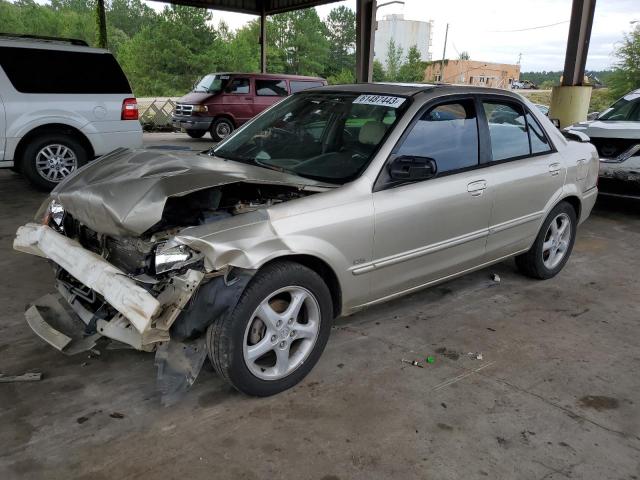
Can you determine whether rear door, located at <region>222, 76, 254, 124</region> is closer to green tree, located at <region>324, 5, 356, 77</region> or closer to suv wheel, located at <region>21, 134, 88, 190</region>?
suv wheel, located at <region>21, 134, 88, 190</region>

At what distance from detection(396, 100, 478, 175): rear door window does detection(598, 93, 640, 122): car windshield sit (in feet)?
17.7

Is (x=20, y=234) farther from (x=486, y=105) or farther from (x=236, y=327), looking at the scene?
(x=486, y=105)

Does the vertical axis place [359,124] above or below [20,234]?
above

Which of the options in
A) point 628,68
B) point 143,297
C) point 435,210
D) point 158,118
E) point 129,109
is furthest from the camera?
point 628,68

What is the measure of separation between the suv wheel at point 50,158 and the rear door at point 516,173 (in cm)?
564

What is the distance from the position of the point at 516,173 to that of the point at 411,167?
4.23 ft

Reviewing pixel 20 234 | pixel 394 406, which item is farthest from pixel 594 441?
pixel 20 234

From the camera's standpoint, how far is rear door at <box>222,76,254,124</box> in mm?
14906

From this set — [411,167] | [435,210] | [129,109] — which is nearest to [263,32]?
[129,109]

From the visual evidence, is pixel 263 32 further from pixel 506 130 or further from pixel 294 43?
pixel 294 43

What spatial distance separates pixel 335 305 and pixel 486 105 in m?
1.98

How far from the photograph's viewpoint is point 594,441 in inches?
103

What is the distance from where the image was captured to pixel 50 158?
7.36m

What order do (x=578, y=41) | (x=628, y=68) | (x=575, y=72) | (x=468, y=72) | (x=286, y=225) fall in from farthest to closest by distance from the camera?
(x=468, y=72), (x=628, y=68), (x=575, y=72), (x=578, y=41), (x=286, y=225)
